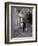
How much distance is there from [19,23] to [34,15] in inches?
9.9

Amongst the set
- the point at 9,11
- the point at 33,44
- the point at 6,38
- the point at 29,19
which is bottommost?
the point at 33,44

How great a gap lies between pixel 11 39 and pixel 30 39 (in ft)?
0.91

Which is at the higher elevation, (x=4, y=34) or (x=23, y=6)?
(x=23, y=6)

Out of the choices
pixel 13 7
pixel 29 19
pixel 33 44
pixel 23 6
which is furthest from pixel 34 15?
pixel 33 44

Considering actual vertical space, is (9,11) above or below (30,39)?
above

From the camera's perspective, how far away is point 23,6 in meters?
1.27

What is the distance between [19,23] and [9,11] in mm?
218

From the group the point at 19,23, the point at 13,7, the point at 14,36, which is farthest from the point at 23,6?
the point at 14,36

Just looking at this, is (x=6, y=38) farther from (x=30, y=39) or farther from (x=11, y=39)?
(x=30, y=39)

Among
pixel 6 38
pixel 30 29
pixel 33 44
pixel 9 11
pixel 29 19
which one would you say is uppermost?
pixel 9 11

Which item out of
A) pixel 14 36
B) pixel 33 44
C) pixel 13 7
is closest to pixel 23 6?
pixel 13 7

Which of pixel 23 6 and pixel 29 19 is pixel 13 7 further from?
pixel 29 19

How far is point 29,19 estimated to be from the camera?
1.30 m

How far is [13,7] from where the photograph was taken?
1250 millimetres
